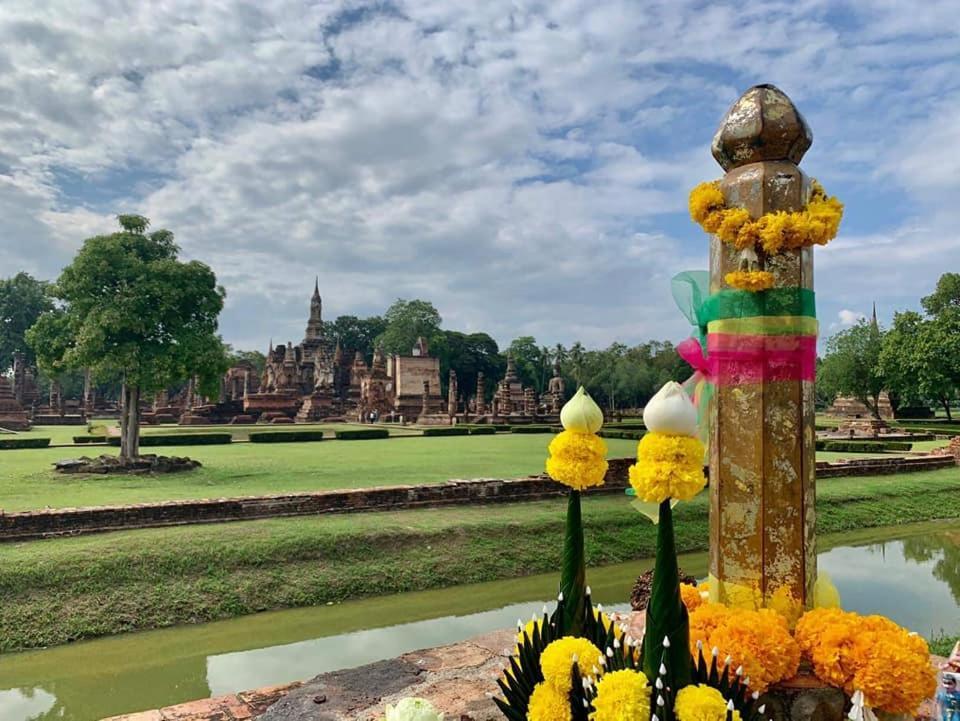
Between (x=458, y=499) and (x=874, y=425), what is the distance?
1091 inches

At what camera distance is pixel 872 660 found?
9.85 feet

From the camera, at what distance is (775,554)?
347cm

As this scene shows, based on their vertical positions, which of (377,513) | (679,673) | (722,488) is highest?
(722,488)

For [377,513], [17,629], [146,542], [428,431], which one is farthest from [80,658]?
[428,431]

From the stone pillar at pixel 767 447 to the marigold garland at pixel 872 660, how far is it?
269mm

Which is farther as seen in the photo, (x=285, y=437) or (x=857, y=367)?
(x=857, y=367)

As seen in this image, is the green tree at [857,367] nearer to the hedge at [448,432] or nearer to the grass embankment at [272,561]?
the hedge at [448,432]

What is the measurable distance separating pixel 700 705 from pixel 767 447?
133 centimetres

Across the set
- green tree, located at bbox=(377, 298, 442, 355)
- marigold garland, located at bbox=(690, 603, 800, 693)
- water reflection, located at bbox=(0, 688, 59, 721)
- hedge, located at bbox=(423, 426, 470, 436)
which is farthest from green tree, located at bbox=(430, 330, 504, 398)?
marigold garland, located at bbox=(690, 603, 800, 693)

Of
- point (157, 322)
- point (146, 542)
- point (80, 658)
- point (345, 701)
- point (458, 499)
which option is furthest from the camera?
point (157, 322)

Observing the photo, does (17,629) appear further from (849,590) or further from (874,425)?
(874,425)

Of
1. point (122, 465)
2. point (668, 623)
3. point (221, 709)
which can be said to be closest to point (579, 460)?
point (668, 623)

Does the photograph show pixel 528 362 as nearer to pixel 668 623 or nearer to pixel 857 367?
pixel 857 367

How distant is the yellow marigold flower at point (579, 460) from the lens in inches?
132
